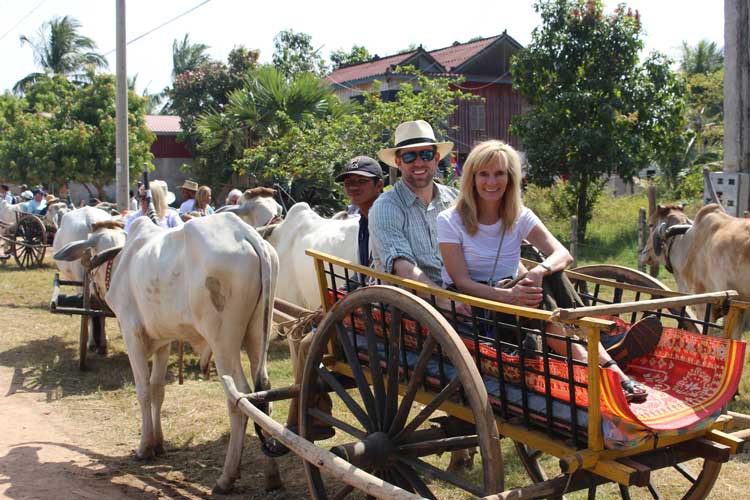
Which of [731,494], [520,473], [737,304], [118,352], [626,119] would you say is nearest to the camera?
[737,304]

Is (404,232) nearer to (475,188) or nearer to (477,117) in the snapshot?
(475,188)

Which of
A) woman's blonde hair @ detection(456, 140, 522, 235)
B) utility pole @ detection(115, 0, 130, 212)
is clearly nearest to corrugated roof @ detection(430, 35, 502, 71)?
utility pole @ detection(115, 0, 130, 212)

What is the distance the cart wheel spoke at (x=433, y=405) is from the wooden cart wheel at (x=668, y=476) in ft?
2.12

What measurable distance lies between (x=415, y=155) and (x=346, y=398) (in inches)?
58.8

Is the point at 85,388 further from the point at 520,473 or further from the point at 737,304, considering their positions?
the point at 737,304

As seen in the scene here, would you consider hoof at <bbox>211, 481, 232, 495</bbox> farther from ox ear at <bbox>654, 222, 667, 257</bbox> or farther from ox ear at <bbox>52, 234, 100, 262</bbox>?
ox ear at <bbox>654, 222, 667, 257</bbox>

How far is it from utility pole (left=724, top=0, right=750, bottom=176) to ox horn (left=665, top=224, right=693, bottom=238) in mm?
709

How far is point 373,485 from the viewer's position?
112 inches

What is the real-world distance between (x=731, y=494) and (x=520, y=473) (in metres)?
1.25

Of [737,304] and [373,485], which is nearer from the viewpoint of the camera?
[373,485]

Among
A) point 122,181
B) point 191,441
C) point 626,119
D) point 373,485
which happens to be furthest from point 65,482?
point 626,119

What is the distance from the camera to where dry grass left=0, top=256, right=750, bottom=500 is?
4781mm

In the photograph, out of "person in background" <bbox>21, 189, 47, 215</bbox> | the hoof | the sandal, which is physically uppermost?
"person in background" <bbox>21, 189, 47, 215</bbox>

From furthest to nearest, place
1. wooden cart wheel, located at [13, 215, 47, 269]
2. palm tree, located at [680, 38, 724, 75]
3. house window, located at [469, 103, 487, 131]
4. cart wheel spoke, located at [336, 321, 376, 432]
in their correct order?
palm tree, located at [680, 38, 724, 75], house window, located at [469, 103, 487, 131], wooden cart wheel, located at [13, 215, 47, 269], cart wheel spoke, located at [336, 321, 376, 432]
